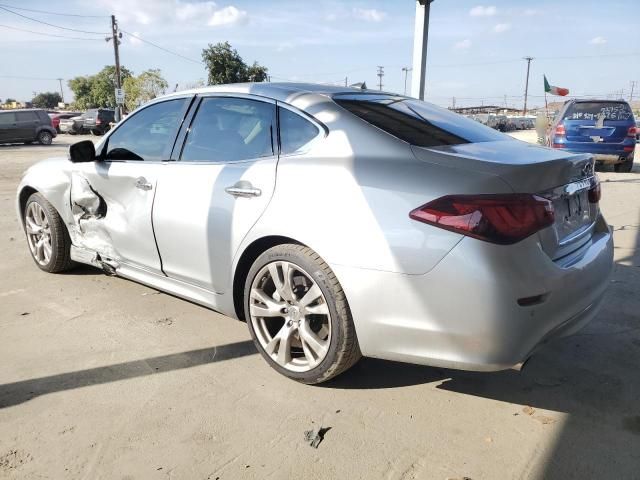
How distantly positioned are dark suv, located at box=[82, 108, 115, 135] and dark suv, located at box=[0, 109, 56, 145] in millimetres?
5566

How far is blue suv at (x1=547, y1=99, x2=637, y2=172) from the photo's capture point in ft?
38.3

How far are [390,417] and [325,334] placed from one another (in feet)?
1.72

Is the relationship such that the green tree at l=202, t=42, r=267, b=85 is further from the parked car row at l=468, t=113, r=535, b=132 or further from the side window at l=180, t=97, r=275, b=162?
the side window at l=180, t=97, r=275, b=162

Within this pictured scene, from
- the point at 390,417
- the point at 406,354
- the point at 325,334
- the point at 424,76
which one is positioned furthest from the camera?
the point at 424,76

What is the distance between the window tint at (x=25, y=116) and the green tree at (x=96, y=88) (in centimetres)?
6291

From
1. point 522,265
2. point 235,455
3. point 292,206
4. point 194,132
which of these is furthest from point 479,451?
point 194,132

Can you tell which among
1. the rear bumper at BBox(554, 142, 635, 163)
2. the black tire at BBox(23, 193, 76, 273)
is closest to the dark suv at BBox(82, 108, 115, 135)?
the rear bumper at BBox(554, 142, 635, 163)

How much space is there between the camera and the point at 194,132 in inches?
130

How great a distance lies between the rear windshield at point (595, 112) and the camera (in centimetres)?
1173

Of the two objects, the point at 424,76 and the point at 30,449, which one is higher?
the point at 424,76

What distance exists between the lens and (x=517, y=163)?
2342 mm

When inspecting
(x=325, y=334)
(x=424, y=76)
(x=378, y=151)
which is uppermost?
(x=424, y=76)

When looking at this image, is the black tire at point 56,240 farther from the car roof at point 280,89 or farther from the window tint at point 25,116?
the window tint at point 25,116

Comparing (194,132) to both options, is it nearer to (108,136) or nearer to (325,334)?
(108,136)
